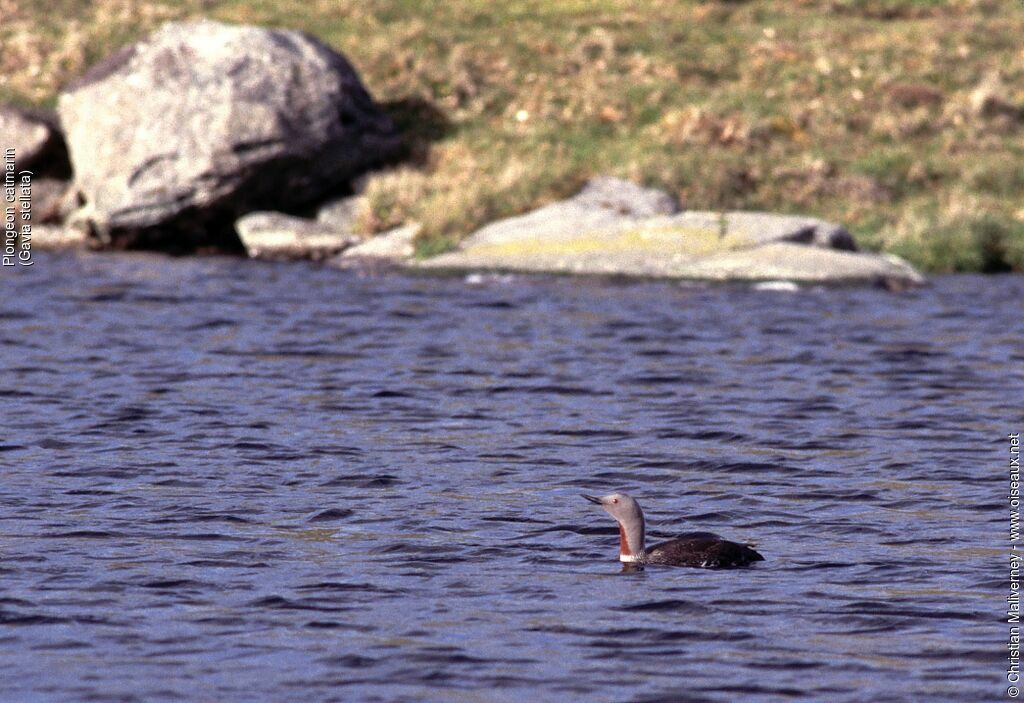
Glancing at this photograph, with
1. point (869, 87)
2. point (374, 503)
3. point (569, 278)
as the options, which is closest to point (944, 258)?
point (569, 278)

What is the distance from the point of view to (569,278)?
30.9 m

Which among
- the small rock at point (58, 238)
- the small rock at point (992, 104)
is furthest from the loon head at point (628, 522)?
the small rock at point (992, 104)

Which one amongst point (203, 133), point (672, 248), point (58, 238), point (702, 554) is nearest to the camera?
point (702, 554)

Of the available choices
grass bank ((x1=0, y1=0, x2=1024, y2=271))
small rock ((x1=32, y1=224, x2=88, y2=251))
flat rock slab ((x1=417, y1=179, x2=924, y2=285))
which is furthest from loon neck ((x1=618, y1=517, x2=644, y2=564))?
Result: small rock ((x1=32, y1=224, x2=88, y2=251))

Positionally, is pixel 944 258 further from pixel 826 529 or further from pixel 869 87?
pixel 826 529

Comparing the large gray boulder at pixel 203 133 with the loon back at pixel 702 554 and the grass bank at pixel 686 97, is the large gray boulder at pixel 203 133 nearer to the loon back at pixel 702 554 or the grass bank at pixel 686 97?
the grass bank at pixel 686 97

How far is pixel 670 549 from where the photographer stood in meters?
11.3

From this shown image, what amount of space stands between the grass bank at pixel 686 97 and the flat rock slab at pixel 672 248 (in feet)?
6.17

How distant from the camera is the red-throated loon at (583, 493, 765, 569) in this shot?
36.5ft

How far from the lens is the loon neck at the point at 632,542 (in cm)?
1126

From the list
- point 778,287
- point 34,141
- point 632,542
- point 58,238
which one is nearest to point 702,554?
point 632,542

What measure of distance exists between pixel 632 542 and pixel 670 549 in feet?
0.86

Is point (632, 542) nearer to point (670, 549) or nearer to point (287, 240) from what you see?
point (670, 549)

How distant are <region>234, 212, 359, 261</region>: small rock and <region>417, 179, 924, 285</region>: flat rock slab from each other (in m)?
3.20
